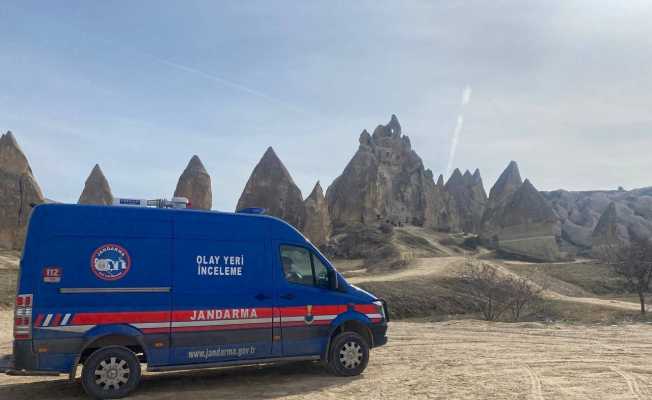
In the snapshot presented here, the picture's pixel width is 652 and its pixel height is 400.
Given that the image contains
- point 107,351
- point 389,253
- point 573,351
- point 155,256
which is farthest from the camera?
point 389,253

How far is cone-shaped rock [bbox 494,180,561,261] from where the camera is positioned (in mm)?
58906

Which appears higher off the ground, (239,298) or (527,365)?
(239,298)

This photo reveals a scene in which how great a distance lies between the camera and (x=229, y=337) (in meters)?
8.29

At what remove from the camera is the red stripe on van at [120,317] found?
24.2 ft

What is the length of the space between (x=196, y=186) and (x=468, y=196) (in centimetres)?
7005

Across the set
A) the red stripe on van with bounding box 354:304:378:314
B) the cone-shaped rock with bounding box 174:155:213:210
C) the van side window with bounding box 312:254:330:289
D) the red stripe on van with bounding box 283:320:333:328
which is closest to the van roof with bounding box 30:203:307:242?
the van side window with bounding box 312:254:330:289

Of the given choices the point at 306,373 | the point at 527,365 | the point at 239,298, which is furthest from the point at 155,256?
the point at 527,365

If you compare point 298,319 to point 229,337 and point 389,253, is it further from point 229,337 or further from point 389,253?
point 389,253

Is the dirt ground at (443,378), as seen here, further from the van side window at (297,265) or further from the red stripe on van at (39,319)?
the van side window at (297,265)

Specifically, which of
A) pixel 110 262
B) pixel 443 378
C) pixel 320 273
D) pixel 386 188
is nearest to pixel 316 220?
pixel 386 188

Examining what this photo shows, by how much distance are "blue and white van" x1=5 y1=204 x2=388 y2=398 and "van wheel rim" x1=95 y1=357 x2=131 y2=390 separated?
1 cm

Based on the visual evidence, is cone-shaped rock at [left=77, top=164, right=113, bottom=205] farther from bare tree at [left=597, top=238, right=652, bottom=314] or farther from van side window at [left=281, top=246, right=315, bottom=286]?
van side window at [left=281, top=246, right=315, bottom=286]

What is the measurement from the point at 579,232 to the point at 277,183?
50212 mm

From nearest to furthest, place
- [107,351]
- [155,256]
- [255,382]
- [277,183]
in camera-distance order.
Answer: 1. [107,351]
2. [155,256]
3. [255,382]
4. [277,183]
